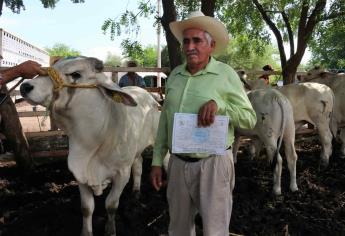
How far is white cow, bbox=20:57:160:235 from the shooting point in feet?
12.0

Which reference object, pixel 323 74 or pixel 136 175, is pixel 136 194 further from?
pixel 323 74

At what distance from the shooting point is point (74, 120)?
388 centimetres

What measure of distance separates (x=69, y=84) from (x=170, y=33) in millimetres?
4462

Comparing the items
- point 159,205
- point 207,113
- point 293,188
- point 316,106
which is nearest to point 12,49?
point 316,106

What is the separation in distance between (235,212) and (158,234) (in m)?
1.19

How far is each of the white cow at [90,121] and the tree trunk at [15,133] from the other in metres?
2.83

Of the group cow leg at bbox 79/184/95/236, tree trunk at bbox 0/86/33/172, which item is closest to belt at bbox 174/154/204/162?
cow leg at bbox 79/184/95/236

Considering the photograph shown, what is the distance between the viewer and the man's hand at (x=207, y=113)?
2752 millimetres

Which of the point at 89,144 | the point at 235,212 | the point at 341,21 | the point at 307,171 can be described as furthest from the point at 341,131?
the point at 89,144

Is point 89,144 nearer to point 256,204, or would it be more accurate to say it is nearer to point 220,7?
point 256,204

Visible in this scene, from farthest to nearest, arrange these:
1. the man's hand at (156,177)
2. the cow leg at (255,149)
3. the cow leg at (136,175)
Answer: the cow leg at (255,149), the cow leg at (136,175), the man's hand at (156,177)

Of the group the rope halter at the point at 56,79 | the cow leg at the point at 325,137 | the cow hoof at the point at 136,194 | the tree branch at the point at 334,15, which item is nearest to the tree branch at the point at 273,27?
the tree branch at the point at 334,15

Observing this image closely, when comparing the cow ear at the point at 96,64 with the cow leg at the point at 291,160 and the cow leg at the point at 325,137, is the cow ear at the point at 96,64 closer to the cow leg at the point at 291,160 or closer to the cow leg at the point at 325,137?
the cow leg at the point at 291,160

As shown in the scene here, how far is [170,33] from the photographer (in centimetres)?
793
